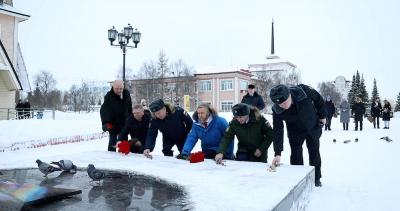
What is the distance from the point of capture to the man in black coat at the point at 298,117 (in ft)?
15.9

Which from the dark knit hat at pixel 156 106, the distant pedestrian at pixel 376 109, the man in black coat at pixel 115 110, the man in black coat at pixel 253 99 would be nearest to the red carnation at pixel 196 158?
the dark knit hat at pixel 156 106

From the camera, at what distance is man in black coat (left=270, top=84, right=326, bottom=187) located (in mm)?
4859

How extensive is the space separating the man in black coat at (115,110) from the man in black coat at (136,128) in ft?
1.37

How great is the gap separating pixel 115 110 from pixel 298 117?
3.45 m

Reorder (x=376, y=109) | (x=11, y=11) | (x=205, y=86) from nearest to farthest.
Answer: (x=376, y=109)
(x=11, y=11)
(x=205, y=86)

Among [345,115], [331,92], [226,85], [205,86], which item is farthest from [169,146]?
[331,92]

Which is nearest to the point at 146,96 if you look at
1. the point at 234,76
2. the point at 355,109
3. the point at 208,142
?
the point at 234,76

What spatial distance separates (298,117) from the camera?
5086mm

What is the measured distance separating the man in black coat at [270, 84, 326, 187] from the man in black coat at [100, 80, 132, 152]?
3.08 m

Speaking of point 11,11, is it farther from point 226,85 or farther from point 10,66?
point 226,85

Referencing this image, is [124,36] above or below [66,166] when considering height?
above

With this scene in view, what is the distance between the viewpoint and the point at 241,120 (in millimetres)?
5234

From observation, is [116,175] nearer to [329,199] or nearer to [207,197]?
[207,197]

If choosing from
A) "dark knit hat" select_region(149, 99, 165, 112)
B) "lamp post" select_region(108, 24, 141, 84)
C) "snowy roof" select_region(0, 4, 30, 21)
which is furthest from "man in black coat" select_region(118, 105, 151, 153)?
"snowy roof" select_region(0, 4, 30, 21)
